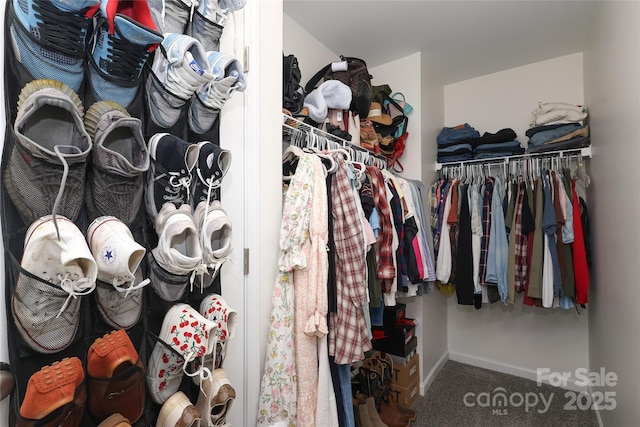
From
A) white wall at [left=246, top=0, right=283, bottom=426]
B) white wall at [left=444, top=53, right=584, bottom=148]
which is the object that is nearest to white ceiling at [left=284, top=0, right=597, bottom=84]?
white wall at [left=444, top=53, right=584, bottom=148]

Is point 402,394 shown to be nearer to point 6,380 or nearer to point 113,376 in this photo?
point 113,376

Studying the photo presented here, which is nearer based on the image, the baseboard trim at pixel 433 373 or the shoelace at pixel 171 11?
the shoelace at pixel 171 11

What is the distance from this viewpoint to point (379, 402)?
6.27ft

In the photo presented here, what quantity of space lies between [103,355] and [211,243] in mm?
328

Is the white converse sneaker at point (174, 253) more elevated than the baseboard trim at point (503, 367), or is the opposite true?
the white converse sneaker at point (174, 253)

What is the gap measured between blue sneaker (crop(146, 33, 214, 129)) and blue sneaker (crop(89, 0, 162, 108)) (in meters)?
0.05

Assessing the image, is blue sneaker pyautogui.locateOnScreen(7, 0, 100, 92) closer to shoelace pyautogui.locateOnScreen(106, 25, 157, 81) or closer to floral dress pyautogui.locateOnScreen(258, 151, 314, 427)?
shoelace pyautogui.locateOnScreen(106, 25, 157, 81)

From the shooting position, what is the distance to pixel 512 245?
217 cm

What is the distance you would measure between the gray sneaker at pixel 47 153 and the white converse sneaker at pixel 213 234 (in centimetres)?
26

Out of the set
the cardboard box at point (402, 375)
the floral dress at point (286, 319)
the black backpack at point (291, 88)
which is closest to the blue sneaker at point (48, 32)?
the floral dress at point (286, 319)

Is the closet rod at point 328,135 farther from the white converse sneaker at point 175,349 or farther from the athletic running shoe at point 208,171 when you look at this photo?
the white converse sneaker at point 175,349

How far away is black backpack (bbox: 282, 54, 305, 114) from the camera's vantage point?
5.06 ft

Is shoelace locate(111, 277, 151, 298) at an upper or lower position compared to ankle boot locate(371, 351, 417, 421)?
upper

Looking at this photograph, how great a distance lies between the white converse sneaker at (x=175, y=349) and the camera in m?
0.74
